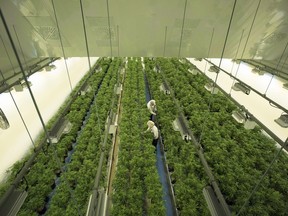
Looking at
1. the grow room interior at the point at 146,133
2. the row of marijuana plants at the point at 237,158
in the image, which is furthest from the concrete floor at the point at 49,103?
the row of marijuana plants at the point at 237,158

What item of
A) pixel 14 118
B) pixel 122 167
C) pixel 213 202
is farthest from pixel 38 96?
pixel 213 202

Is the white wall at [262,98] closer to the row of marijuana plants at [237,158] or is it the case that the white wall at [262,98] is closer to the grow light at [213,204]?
the row of marijuana plants at [237,158]

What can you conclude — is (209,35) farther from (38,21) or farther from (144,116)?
(38,21)

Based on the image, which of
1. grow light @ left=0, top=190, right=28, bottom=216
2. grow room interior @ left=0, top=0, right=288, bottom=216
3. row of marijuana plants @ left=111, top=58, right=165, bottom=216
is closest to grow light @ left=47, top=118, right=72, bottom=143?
grow room interior @ left=0, top=0, right=288, bottom=216

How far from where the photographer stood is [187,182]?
4980mm

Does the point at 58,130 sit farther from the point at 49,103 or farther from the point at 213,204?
the point at 49,103

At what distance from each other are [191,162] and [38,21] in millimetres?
5737

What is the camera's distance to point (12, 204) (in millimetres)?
2598

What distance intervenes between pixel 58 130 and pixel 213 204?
134 inches

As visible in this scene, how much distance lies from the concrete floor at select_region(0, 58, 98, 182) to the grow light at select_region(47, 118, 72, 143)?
10.3 feet

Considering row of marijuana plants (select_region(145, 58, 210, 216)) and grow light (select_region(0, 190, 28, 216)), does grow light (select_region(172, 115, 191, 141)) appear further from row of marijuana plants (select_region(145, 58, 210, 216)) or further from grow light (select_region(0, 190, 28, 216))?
grow light (select_region(0, 190, 28, 216))

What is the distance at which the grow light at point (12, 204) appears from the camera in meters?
2.49

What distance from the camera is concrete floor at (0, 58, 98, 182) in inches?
271

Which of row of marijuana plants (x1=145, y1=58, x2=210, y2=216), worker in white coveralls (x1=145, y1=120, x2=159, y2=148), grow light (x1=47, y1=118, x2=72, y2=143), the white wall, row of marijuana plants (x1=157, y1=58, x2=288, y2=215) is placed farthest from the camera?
the white wall
